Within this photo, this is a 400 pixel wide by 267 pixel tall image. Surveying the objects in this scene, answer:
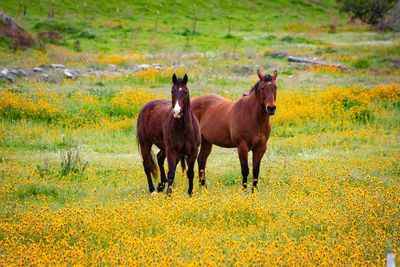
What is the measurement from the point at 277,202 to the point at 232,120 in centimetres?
229

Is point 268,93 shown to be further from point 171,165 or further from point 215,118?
point 171,165

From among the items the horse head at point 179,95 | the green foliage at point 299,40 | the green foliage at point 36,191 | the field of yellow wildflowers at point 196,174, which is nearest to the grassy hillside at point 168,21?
the field of yellow wildflowers at point 196,174

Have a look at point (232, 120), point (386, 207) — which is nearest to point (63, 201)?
point (232, 120)

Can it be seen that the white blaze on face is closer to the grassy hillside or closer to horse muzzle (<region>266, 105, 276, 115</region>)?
horse muzzle (<region>266, 105, 276, 115</region>)

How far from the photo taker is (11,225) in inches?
218

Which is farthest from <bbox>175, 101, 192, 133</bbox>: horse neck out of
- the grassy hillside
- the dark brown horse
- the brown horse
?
the grassy hillside

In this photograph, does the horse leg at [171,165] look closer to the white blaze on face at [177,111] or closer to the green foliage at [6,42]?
the white blaze on face at [177,111]

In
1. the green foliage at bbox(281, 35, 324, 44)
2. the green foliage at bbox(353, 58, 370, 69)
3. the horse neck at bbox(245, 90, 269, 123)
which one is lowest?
the horse neck at bbox(245, 90, 269, 123)

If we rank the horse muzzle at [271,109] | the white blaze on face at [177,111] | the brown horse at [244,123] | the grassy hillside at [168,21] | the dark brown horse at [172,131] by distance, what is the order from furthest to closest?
the grassy hillside at [168,21], the brown horse at [244,123], the horse muzzle at [271,109], the dark brown horse at [172,131], the white blaze on face at [177,111]

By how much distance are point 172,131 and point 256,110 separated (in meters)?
1.79

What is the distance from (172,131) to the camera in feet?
23.4

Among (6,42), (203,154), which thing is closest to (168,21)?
(6,42)

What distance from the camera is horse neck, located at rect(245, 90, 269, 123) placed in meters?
7.52

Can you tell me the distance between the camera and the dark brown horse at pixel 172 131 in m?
6.71
